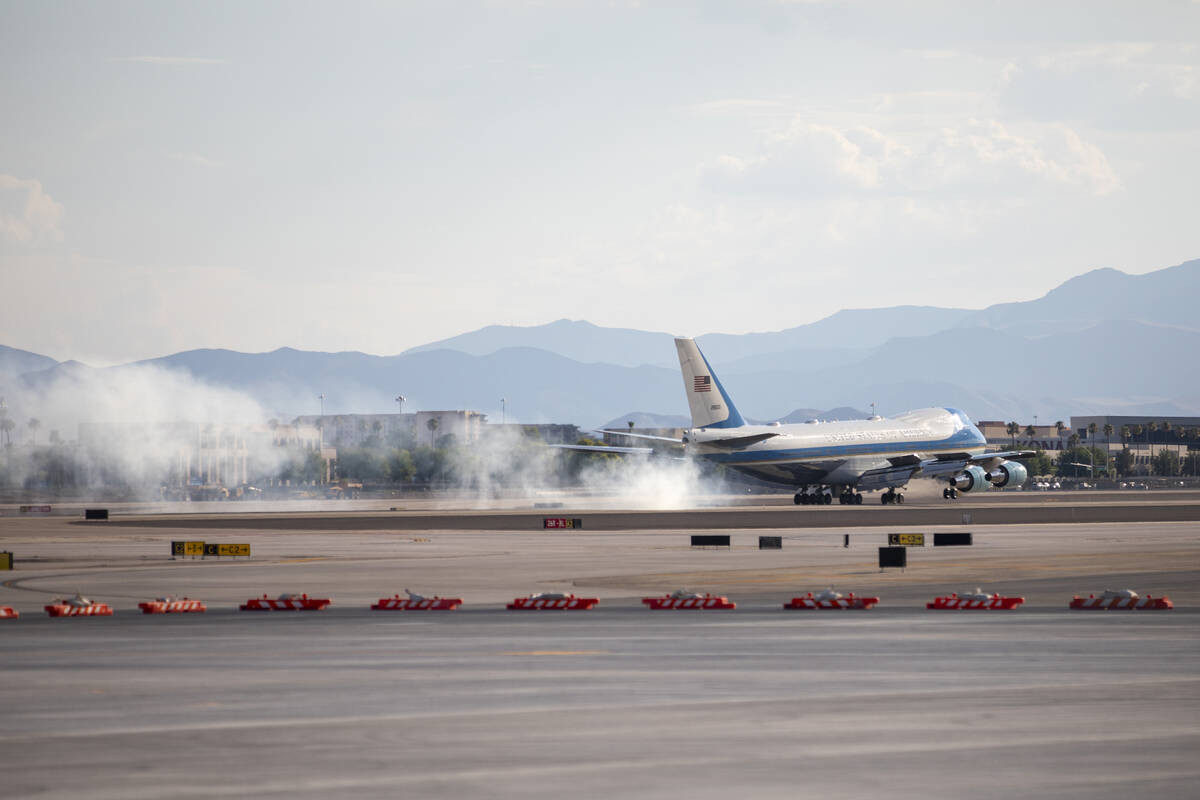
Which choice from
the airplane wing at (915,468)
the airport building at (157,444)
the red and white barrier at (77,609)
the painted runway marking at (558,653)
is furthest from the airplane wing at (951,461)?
the painted runway marking at (558,653)

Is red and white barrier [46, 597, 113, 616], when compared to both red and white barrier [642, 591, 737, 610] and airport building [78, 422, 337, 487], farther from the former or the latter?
airport building [78, 422, 337, 487]

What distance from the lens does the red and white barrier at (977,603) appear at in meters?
34.1

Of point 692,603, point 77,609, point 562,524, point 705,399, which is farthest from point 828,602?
point 705,399

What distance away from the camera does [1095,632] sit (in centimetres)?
2833

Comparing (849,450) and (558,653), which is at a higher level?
(849,450)

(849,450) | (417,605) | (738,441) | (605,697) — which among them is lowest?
(417,605)

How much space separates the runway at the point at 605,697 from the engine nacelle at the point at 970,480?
271 ft

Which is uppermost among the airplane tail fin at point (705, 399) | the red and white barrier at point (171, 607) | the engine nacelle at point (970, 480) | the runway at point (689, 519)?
the airplane tail fin at point (705, 399)

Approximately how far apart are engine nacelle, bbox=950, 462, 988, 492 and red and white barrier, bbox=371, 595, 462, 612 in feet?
313

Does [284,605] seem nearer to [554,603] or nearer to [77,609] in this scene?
[77,609]

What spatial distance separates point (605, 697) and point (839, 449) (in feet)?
333

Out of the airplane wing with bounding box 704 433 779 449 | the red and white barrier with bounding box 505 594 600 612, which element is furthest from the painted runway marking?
the airplane wing with bounding box 704 433 779 449

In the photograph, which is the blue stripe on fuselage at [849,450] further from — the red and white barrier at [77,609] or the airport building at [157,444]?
the red and white barrier at [77,609]

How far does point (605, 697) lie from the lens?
19766 millimetres
